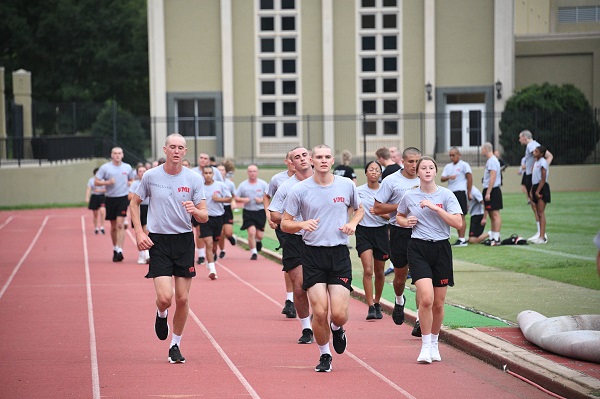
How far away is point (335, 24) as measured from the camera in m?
A: 49.8

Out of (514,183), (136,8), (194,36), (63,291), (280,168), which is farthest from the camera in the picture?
(136,8)

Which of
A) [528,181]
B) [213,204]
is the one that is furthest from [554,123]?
[213,204]

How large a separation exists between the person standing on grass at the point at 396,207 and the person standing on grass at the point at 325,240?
2.14 m

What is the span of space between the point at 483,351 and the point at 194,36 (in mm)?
41183

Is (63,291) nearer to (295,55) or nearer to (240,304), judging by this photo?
(240,304)

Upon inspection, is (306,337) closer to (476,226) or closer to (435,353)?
(435,353)

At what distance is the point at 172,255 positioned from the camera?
10.1 m

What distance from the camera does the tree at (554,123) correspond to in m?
42.2

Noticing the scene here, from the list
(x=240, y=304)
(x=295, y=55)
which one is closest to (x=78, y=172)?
(x=295, y=55)

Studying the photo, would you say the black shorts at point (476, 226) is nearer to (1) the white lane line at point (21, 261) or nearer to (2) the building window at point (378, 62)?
(1) the white lane line at point (21, 261)

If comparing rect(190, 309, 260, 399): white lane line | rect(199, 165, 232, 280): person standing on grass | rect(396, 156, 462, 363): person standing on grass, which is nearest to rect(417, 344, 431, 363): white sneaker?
rect(396, 156, 462, 363): person standing on grass

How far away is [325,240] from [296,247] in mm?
1994

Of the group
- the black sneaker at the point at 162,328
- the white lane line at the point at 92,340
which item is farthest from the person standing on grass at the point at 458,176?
the black sneaker at the point at 162,328

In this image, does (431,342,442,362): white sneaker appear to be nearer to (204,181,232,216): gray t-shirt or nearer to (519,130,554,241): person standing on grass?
(204,181,232,216): gray t-shirt
